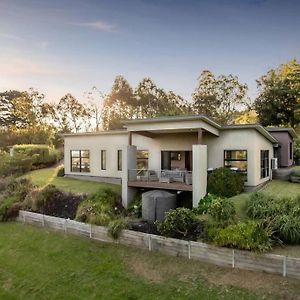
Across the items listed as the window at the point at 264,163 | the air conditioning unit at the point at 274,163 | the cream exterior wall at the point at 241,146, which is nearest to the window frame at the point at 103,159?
the cream exterior wall at the point at 241,146

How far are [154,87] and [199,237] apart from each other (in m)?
41.1

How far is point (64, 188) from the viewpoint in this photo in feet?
66.2

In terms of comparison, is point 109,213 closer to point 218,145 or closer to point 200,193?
point 200,193

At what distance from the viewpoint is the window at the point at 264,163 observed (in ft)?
65.6

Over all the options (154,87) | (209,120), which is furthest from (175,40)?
(154,87)

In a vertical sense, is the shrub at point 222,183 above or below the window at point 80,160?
below

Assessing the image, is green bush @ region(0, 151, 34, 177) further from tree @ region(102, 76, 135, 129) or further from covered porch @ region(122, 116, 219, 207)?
tree @ region(102, 76, 135, 129)

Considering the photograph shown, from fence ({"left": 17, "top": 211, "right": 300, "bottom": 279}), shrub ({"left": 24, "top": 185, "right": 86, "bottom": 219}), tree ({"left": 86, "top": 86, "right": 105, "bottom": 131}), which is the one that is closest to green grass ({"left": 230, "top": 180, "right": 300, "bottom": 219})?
fence ({"left": 17, "top": 211, "right": 300, "bottom": 279})

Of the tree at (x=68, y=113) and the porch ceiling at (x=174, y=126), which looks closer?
the porch ceiling at (x=174, y=126)

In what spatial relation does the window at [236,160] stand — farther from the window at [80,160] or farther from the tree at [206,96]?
the tree at [206,96]

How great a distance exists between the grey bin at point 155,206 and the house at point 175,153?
107 centimetres

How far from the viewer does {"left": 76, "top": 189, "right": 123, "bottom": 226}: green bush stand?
48.6 feet

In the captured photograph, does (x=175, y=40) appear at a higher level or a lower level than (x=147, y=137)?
higher

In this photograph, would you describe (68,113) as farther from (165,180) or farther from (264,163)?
(165,180)
